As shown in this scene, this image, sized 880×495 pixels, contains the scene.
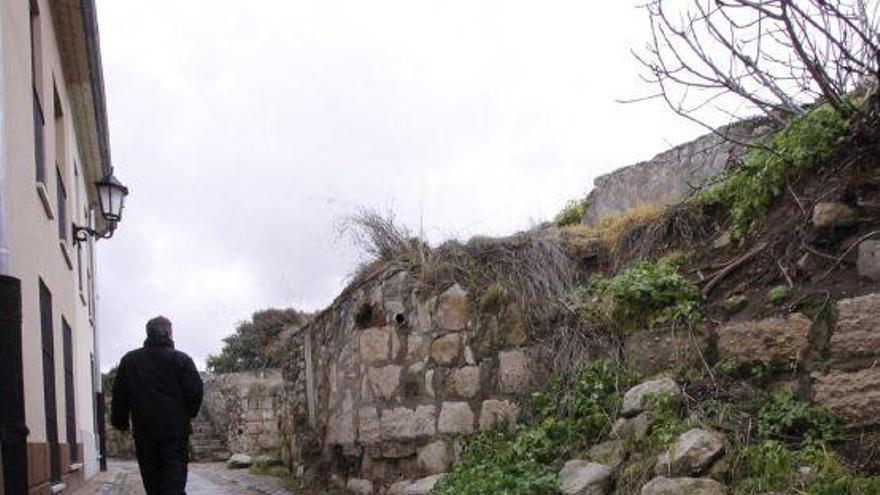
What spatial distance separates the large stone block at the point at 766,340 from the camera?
422 cm

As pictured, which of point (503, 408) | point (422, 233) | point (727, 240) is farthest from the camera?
point (422, 233)

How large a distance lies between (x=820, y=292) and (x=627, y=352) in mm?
1308

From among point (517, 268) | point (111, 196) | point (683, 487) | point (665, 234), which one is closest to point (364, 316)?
point (517, 268)

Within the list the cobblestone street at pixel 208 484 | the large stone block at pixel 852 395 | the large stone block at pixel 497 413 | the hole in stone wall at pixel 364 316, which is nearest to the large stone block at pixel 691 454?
the large stone block at pixel 852 395

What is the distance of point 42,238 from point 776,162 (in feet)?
19.4

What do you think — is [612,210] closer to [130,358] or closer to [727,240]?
[727,240]

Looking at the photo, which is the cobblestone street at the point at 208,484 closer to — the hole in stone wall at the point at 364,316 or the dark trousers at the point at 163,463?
the hole in stone wall at the point at 364,316

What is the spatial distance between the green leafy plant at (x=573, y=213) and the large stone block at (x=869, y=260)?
13.5ft

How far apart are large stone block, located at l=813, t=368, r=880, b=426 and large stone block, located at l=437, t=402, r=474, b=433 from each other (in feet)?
9.09

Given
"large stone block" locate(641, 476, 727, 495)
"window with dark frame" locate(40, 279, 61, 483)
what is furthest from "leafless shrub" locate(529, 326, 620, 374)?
"window with dark frame" locate(40, 279, 61, 483)

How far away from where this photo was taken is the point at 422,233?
7.36m

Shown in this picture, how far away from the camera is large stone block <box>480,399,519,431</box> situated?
5934mm

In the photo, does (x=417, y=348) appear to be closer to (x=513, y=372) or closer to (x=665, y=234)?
(x=513, y=372)

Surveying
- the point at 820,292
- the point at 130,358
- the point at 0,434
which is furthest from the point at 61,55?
the point at 820,292
